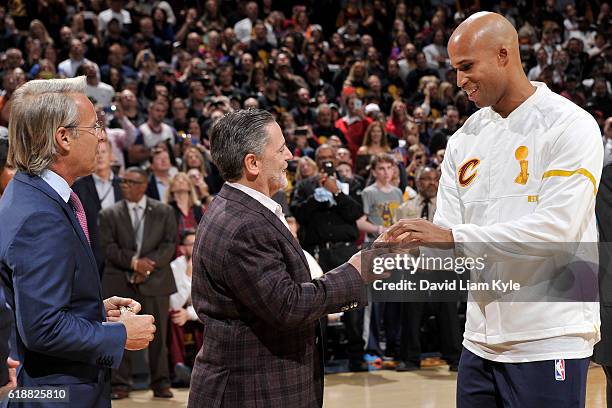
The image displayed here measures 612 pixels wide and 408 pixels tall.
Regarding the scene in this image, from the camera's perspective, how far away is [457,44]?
9.99ft

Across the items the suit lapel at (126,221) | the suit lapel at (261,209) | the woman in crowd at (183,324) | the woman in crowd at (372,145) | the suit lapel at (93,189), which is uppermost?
the woman in crowd at (372,145)

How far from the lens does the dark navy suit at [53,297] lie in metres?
2.37

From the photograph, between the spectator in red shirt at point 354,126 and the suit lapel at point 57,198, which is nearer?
the suit lapel at point 57,198

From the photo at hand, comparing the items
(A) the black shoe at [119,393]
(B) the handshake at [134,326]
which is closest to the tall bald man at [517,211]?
(B) the handshake at [134,326]

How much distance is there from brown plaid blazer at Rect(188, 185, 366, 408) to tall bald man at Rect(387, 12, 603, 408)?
331mm

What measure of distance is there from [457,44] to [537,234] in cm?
73

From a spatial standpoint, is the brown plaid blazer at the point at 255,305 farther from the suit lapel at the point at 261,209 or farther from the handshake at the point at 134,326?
the handshake at the point at 134,326

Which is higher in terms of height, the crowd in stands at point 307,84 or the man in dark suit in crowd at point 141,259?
the crowd in stands at point 307,84

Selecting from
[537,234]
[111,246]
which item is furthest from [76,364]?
[111,246]

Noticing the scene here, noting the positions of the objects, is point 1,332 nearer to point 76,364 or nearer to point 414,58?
point 76,364

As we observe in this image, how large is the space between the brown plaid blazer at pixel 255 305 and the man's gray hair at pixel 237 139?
0.31 ft

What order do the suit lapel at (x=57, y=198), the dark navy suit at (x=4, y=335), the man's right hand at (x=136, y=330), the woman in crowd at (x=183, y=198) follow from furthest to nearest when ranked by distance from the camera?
the woman in crowd at (x=183, y=198), the man's right hand at (x=136, y=330), the suit lapel at (x=57, y=198), the dark navy suit at (x=4, y=335)

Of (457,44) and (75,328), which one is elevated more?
(457,44)

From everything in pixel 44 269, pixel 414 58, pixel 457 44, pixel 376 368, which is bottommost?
pixel 376 368
